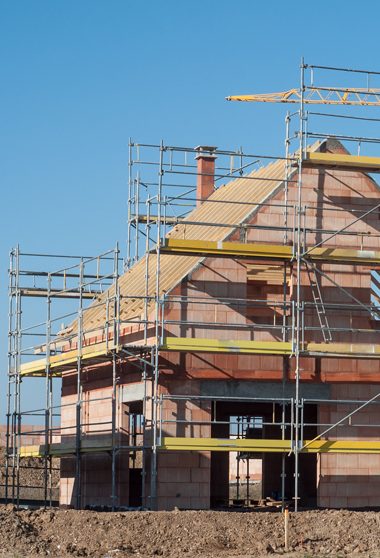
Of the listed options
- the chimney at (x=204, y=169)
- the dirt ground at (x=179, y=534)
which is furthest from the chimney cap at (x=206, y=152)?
the dirt ground at (x=179, y=534)

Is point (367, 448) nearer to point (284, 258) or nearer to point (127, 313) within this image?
point (284, 258)

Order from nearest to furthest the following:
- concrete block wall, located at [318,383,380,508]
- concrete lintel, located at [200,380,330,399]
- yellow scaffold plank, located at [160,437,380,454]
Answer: yellow scaffold plank, located at [160,437,380,454]
concrete lintel, located at [200,380,330,399]
concrete block wall, located at [318,383,380,508]

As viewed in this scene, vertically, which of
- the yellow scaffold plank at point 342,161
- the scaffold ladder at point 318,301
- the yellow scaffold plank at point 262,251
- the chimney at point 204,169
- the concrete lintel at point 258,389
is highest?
the chimney at point 204,169

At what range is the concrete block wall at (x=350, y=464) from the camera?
3131 cm

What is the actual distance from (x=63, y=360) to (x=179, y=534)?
961 cm

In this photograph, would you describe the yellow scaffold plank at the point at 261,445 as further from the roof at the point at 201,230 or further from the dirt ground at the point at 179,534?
the roof at the point at 201,230

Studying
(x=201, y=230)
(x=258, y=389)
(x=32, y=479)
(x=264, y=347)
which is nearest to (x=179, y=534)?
(x=264, y=347)

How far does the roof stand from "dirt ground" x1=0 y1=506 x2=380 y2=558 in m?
5.90

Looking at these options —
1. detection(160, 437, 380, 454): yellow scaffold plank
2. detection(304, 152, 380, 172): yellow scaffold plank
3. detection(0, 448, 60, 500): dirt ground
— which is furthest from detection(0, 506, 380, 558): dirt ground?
detection(0, 448, 60, 500): dirt ground

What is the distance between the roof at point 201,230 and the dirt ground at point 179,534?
5902mm

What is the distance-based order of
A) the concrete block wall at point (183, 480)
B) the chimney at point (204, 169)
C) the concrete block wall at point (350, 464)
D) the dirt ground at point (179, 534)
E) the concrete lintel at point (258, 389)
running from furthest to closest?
the chimney at point (204, 169) → the concrete block wall at point (350, 464) → the concrete lintel at point (258, 389) → the concrete block wall at point (183, 480) → the dirt ground at point (179, 534)

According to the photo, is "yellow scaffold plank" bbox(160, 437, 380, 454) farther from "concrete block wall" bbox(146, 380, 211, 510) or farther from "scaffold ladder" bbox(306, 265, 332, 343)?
"scaffold ladder" bbox(306, 265, 332, 343)

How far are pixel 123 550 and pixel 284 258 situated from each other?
347 inches

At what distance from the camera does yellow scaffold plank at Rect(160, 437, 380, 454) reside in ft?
97.1
